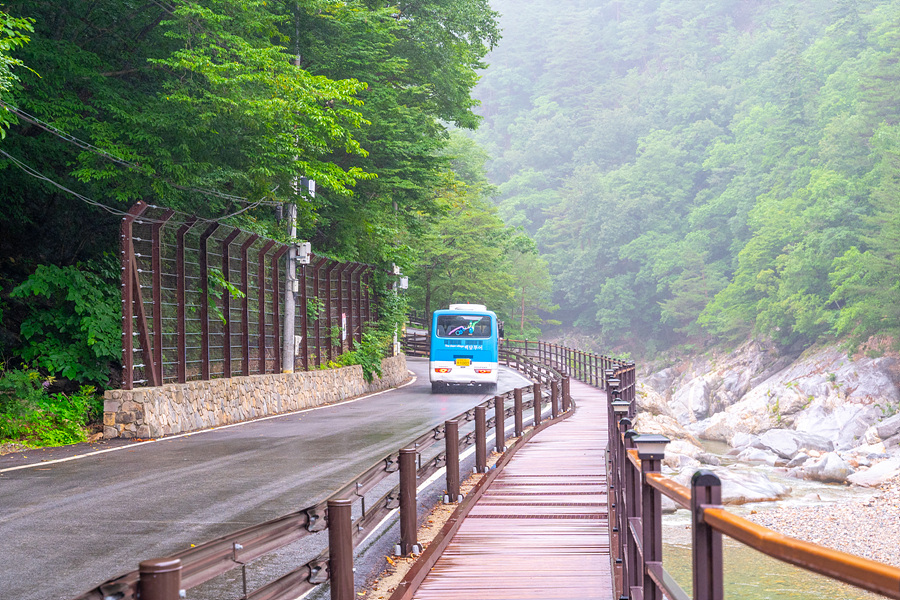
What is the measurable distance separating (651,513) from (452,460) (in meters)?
6.70

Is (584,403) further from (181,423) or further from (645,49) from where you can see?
(645,49)

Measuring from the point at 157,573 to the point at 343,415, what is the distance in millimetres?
18670

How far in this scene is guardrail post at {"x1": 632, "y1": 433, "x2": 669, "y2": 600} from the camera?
3670 mm

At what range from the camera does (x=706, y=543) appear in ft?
8.20

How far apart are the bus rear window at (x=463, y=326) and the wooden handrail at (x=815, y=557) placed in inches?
1164

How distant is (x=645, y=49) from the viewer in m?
154

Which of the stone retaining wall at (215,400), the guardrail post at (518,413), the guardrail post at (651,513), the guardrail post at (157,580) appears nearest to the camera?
the guardrail post at (157,580)

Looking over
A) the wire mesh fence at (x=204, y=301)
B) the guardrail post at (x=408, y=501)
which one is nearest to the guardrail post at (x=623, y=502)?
the guardrail post at (x=408, y=501)

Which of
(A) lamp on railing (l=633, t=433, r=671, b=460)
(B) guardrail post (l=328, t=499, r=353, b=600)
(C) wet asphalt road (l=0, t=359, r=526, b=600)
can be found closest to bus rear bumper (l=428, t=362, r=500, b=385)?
(C) wet asphalt road (l=0, t=359, r=526, b=600)

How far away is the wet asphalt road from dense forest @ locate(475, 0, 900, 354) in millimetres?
45934

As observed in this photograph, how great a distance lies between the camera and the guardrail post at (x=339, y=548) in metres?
5.20

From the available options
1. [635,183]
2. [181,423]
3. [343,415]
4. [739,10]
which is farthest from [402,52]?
[739,10]

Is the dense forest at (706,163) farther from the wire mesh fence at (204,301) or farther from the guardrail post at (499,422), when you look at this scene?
the guardrail post at (499,422)

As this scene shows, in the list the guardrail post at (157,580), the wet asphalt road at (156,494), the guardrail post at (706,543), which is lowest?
the wet asphalt road at (156,494)
